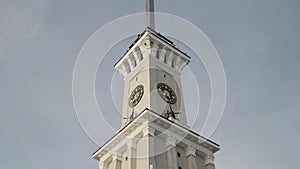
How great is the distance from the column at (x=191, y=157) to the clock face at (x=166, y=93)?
6.28 m

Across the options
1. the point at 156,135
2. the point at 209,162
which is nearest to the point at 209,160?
the point at 209,162

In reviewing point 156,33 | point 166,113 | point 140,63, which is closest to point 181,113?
point 166,113

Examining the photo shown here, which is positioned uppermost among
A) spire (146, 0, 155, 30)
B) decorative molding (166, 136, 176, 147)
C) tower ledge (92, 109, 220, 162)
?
spire (146, 0, 155, 30)

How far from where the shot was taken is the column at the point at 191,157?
117 feet

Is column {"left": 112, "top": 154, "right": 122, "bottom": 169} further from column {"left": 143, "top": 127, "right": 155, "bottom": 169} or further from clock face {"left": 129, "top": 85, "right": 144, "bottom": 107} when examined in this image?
clock face {"left": 129, "top": 85, "right": 144, "bottom": 107}

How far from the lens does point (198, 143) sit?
37.5m

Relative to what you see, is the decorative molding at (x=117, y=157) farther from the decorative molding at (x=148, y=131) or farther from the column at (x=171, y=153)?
the column at (x=171, y=153)

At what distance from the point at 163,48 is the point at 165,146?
14.8 meters

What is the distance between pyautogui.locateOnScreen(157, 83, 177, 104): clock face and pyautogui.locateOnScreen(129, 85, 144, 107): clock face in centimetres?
194

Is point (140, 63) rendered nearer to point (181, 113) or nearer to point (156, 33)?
point (156, 33)

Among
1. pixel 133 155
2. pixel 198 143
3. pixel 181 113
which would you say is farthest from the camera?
pixel 181 113

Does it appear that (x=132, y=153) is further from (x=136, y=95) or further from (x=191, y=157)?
(x=136, y=95)

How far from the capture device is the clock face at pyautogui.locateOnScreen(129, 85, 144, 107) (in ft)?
136

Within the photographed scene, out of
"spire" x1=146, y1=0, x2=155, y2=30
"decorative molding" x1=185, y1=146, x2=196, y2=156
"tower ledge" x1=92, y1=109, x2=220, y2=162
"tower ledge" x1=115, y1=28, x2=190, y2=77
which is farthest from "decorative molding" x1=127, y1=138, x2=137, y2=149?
"spire" x1=146, y1=0, x2=155, y2=30
